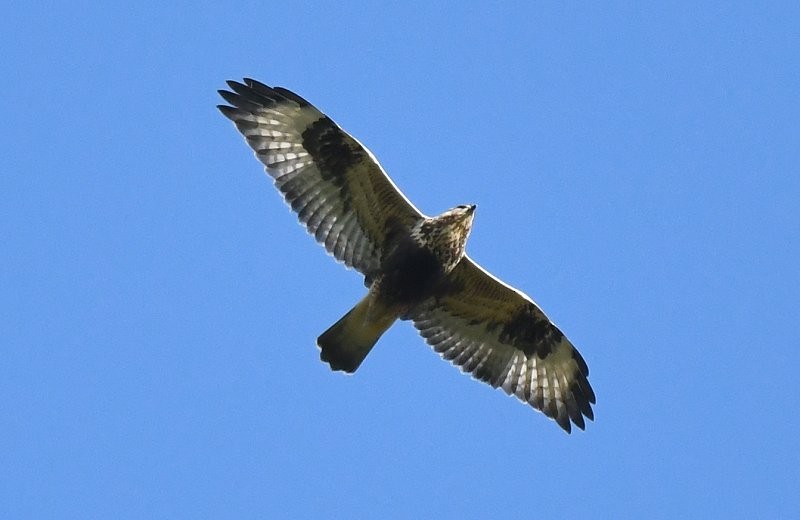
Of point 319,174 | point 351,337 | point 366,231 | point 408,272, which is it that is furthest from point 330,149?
point 351,337

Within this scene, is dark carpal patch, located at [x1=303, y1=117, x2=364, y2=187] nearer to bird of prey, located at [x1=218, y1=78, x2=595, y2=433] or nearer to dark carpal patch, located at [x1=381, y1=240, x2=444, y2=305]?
bird of prey, located at [x1=218, y1=78, x2=595, y2=433]

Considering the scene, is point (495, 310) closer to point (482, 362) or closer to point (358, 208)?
point (482, 362)

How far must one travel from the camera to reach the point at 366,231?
16766 mm

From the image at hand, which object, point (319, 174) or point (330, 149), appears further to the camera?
point (319, 174)

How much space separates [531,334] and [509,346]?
0.98ft

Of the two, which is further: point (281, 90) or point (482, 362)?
point (482, 362)

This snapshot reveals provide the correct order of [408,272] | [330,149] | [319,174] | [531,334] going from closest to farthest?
[408,272] → [330,149] → [319,174] → [531,334]

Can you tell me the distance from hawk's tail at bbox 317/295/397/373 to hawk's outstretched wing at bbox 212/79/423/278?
21.8 inches

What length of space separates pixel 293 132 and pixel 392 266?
1.83 m

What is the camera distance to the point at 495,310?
56.9ft

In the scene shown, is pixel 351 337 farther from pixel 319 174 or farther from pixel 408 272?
pixel 319 174

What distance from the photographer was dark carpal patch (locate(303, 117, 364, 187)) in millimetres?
16453

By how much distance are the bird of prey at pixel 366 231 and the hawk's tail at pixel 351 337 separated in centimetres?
1

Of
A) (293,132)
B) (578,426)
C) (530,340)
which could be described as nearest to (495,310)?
(530,340)
